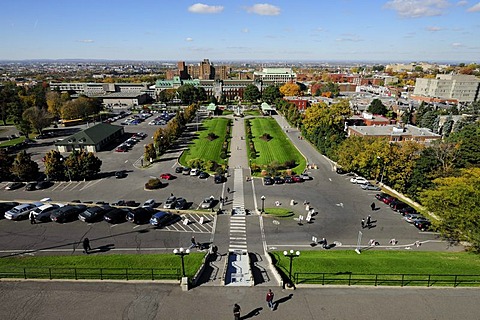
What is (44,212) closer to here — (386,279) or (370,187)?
(386,279)

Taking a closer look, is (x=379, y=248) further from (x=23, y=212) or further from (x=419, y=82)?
(x=419, y=82)

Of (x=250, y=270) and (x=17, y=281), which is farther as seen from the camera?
(x=250, y=270)

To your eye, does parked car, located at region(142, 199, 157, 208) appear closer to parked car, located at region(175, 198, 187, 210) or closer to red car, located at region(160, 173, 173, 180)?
parked car, located at region(175, 198, 187, 210)

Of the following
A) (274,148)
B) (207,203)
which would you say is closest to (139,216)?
(207,203)

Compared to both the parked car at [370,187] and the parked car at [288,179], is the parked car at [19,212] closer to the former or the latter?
the parked car at [288,179]

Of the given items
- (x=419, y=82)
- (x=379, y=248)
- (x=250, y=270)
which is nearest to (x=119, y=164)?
(x=250, y=270)

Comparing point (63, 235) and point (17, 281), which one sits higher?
point (17, 281)

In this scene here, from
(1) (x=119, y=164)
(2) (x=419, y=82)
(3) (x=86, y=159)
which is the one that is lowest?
(1) (x=119, y=164)
